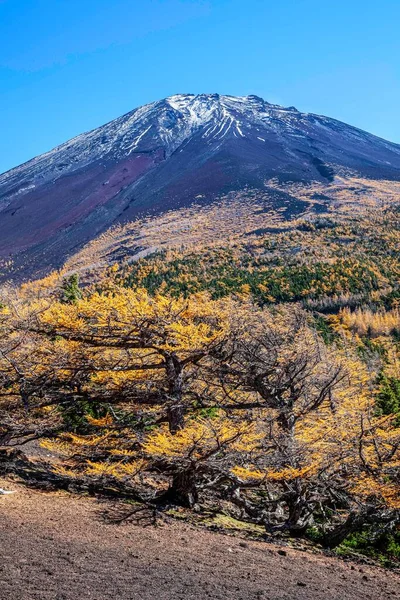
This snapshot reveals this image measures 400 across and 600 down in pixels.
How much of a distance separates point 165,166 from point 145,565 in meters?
127

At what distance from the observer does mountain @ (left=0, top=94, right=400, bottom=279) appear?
104938mm

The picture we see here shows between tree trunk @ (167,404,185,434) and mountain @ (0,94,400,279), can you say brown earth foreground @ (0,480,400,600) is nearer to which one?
tree trunk @ (167,404,185,434)

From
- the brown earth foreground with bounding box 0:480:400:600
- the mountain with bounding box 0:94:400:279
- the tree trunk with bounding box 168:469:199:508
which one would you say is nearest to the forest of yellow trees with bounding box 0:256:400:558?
the tree trunk with bounding box 168:469:199:508

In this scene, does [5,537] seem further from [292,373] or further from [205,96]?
[205,96]

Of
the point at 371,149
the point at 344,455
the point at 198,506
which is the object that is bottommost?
the point at 198,506

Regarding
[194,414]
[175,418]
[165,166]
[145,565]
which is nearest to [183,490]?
[175,418]

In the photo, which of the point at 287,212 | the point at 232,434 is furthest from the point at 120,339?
the point at 287,212

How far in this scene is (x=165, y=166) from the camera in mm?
125188

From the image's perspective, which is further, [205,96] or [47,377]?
[205,96]

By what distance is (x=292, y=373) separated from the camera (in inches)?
348

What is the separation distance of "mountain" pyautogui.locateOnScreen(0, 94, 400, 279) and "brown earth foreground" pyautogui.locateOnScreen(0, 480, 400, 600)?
84386 millimetres

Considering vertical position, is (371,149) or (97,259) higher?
(371,149)

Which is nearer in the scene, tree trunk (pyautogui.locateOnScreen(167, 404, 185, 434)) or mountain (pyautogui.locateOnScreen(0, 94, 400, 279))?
tree trunk (pyautogui.locateOnScreen(167, 404, 185, 434))

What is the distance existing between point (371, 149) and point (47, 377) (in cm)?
15272
